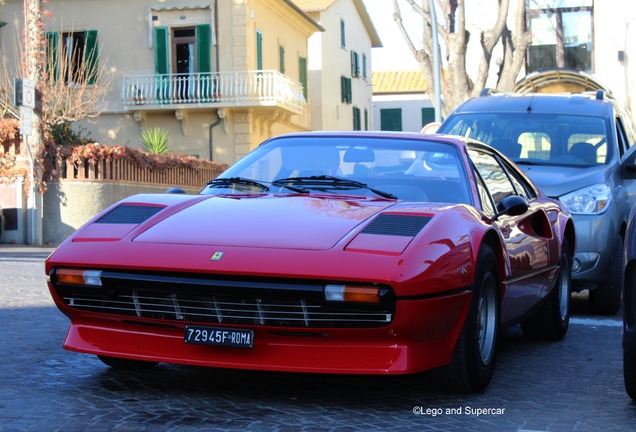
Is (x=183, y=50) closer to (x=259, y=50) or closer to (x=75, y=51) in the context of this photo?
(x=259, y=50)

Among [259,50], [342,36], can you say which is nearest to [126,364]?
[259,50]

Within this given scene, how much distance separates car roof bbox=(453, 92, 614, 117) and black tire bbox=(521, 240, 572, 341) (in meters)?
3.15

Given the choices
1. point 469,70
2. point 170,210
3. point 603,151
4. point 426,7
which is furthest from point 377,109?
point 170,210

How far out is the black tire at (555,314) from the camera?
7.57 m

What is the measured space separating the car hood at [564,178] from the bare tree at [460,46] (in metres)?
16.5

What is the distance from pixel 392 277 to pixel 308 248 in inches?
16.9

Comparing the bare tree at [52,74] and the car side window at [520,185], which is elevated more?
the bare tree at [52,74]

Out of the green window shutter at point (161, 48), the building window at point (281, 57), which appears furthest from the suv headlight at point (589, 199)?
the building window at point (281, 57)

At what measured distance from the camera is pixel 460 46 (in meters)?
26.1

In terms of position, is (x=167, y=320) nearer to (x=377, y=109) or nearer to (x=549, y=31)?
(x=549, y=31)

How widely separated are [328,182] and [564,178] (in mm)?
3844

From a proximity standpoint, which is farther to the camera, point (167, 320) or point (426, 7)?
point (426, 7)

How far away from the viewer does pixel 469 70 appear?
36.3 metres

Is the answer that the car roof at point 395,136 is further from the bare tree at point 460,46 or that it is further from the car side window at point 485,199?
the bare tree at point 460,46
